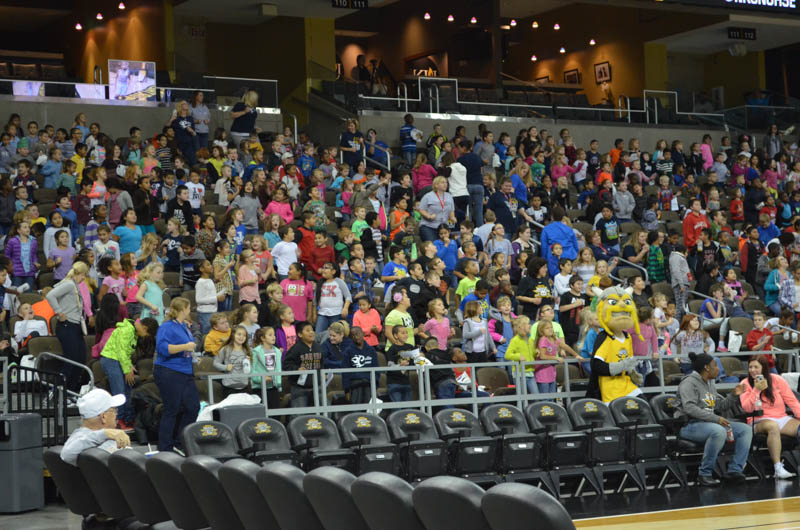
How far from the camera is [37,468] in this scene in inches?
371

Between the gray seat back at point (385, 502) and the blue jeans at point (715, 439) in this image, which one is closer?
the gray seat back at point (385, 502)

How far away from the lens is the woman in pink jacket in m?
11.1

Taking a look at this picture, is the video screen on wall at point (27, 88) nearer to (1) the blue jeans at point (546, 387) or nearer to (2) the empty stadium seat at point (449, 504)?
(1) the blue jeans at point (546, 387)

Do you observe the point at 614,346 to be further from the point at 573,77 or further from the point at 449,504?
the point at 573,77

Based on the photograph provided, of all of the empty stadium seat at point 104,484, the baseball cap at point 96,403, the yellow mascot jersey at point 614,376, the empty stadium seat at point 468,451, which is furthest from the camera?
the yellow mascot jersey at point 614,376

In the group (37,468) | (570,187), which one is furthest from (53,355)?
(570,187)

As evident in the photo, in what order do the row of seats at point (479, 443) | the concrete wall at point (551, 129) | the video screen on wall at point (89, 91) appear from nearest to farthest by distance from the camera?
the row of seats at point (479, 443), the video screen on wall at point (89, 91), the concrete wall at point (551, 129)

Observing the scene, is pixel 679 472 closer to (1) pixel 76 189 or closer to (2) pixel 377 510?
(2) pixel 377 510

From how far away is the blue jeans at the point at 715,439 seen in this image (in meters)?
10.7

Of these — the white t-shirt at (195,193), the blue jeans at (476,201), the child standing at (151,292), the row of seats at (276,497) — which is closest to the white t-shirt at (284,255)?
the white t-shirt at (195,193)

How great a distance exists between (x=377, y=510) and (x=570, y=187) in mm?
15834

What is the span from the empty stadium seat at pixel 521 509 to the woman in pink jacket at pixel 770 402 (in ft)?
26.5

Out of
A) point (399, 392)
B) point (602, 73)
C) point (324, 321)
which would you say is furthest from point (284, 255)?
point (602, 73)

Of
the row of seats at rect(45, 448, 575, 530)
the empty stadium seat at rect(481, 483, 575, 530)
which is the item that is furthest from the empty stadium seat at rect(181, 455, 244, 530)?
the empty stadium seat at rect(481, 483, 575, 530)
